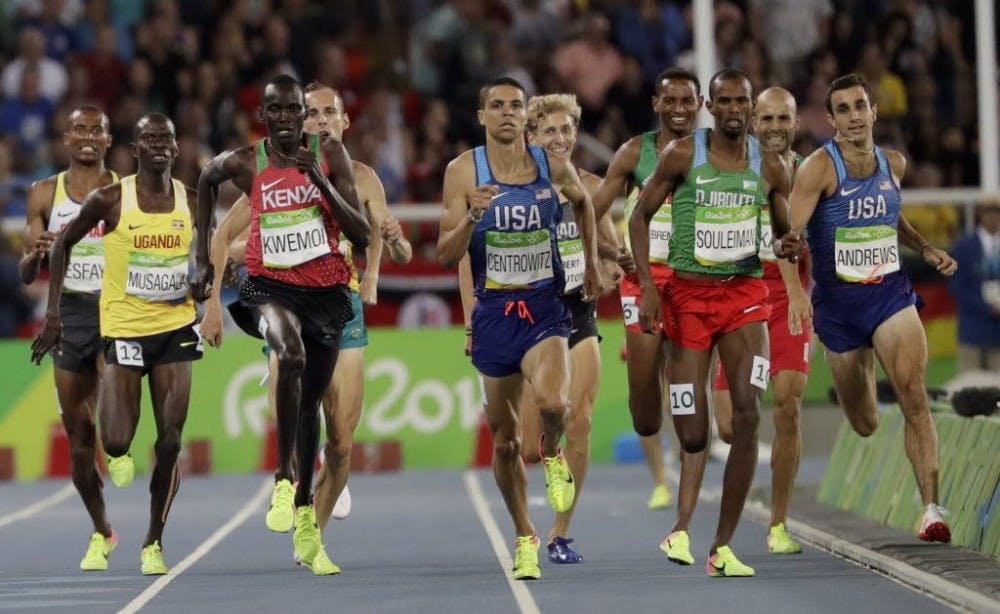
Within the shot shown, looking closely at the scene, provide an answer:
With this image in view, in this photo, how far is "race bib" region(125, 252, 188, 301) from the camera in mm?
11180

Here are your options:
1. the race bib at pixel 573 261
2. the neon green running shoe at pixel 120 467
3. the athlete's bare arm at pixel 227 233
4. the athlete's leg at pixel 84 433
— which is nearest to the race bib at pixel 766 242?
the race bib at pixel 573 261

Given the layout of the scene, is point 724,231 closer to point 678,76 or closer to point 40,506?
point 678,76

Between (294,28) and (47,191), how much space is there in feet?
36.5

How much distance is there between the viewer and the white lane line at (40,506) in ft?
50.9

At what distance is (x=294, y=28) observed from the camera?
2314 centimetres

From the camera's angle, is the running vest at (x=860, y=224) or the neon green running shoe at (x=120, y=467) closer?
the neon green running shoe at (x=120, y=467)

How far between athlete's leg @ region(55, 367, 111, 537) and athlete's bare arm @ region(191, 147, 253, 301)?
4.54 ft

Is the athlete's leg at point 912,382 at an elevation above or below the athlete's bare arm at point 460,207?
below

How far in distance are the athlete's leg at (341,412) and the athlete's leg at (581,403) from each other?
3.89ft

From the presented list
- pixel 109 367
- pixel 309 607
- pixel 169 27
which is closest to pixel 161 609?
pixel 309 607

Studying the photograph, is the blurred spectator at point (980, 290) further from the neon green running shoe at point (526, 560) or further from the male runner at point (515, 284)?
the neon green running shoe at point (526, 560)

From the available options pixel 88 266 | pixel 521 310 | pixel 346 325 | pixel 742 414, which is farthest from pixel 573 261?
pixel 88 266

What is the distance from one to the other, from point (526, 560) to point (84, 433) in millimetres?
2795

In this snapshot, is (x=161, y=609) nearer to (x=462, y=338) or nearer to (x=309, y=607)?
(x=309, y=607)
